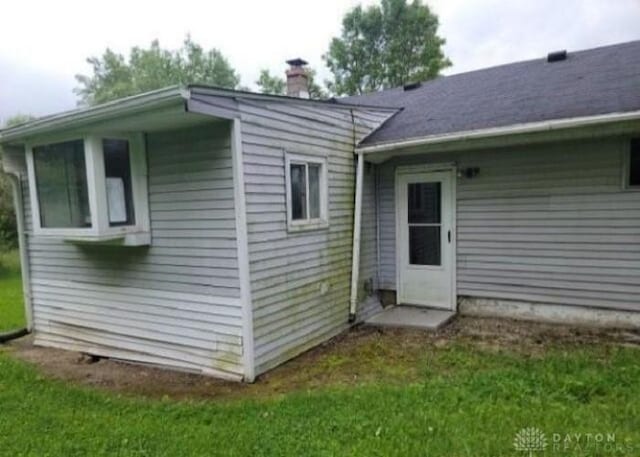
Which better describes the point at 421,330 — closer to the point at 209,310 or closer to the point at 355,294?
the point at 355,294

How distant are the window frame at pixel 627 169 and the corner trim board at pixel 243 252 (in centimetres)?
422

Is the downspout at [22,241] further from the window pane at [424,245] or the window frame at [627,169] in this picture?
the window frame at [627,169]

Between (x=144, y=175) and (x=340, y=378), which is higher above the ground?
(x=144, y=175)

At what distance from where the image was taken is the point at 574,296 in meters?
5.21

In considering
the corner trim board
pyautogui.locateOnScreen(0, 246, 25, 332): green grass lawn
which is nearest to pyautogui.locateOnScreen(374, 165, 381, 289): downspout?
the corner trim board

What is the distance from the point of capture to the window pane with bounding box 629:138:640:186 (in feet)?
15.6

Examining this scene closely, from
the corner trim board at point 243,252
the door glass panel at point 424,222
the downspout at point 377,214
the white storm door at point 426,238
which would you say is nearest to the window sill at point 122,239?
the corner trim board at point 243,252

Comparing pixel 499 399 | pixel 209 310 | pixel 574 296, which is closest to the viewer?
pixel 499 399

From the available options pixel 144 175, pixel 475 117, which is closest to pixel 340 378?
pixel 144 175

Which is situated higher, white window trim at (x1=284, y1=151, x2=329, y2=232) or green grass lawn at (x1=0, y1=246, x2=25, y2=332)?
white window trim at (x1=284, y1=151, x2=329, y2=232)

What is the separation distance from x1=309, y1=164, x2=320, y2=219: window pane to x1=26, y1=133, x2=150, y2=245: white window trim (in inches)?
72.4

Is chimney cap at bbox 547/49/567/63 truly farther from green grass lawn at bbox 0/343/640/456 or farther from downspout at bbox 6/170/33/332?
downspout at bbox 6/170/33/332

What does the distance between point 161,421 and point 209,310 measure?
130 cm

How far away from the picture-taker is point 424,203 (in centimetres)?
610
